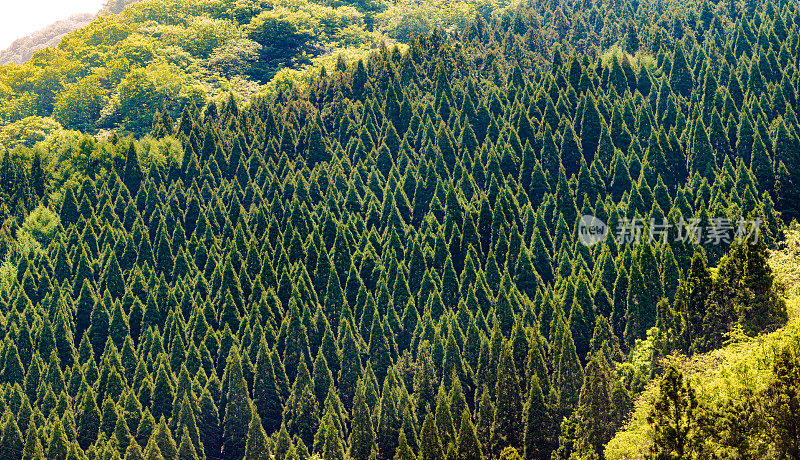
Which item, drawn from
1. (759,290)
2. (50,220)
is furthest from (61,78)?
(759,290)

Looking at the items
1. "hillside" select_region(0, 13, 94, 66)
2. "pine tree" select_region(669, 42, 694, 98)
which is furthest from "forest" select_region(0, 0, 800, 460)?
"hillside" select_region(0, 13, 94, 66)

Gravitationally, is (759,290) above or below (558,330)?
above

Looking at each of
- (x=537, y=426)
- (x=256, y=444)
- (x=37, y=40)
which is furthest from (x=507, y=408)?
(x=37, y=40)

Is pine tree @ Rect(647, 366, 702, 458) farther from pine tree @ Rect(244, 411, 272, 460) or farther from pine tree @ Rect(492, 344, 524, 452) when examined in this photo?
pine tree @ Rect(244, 411, 272, 460)

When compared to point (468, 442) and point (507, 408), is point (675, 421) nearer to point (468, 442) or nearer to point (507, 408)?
point (468, 442)

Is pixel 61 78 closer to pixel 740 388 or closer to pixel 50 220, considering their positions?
pixel 50 220

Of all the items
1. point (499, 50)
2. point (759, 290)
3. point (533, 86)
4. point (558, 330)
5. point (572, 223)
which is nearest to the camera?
point (759, 290)

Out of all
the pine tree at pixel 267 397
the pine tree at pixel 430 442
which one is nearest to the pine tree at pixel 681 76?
the pine tree at pixel 267 397
